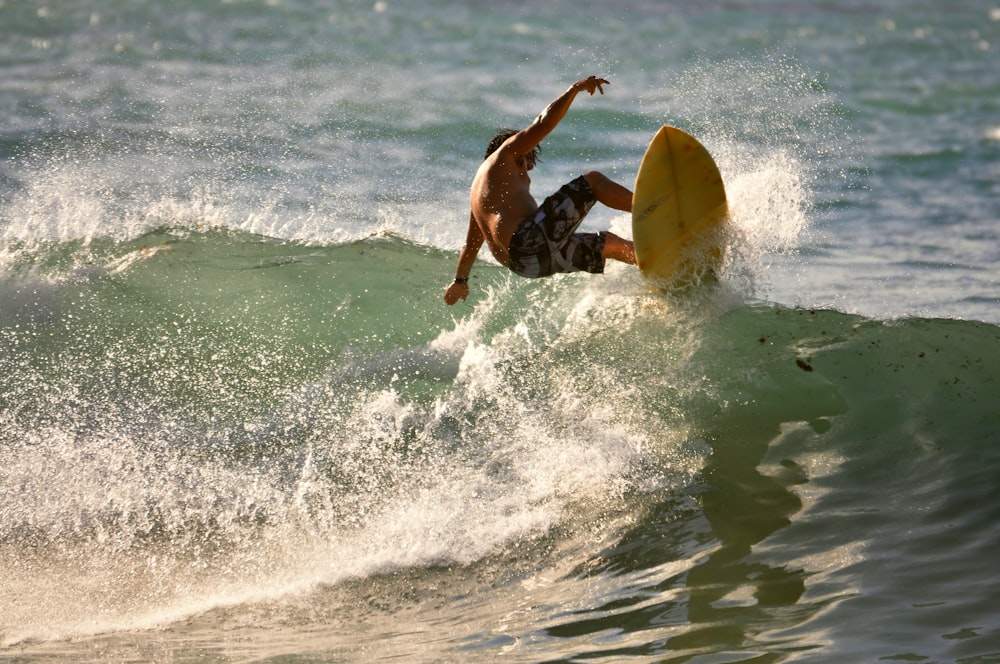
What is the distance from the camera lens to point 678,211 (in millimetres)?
5773

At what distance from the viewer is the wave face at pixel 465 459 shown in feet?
14.3

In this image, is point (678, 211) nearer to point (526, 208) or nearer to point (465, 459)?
point (526, 208)

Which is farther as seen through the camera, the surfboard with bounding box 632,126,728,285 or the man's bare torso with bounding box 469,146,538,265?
the surfboard with bounding box 632,126,728,285

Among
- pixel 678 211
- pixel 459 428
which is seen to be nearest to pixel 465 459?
pixel 459 428

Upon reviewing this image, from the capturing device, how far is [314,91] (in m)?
15.3

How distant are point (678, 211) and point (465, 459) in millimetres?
1797

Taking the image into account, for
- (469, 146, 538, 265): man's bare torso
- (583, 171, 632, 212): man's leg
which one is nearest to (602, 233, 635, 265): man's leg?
(583, 171, 632, 212): man's leg

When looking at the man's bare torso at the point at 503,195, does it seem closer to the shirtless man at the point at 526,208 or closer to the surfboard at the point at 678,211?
the shirtless man at the point at 526,208

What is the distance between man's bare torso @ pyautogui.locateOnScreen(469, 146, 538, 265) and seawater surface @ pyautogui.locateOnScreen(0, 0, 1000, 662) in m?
1.08

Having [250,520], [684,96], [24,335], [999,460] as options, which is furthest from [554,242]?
[684,96]

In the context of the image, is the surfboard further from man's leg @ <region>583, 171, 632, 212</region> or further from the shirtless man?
the shirtless man

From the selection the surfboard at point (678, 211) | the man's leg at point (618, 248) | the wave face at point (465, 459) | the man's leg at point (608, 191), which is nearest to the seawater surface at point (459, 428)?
the wave face at point (465, 459)

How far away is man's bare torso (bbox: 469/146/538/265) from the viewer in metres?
5.44

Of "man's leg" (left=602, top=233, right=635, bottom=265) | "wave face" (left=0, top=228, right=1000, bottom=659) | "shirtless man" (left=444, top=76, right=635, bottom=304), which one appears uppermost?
"shirtless man" (left=444, top=76, right=635, bottom=304)
